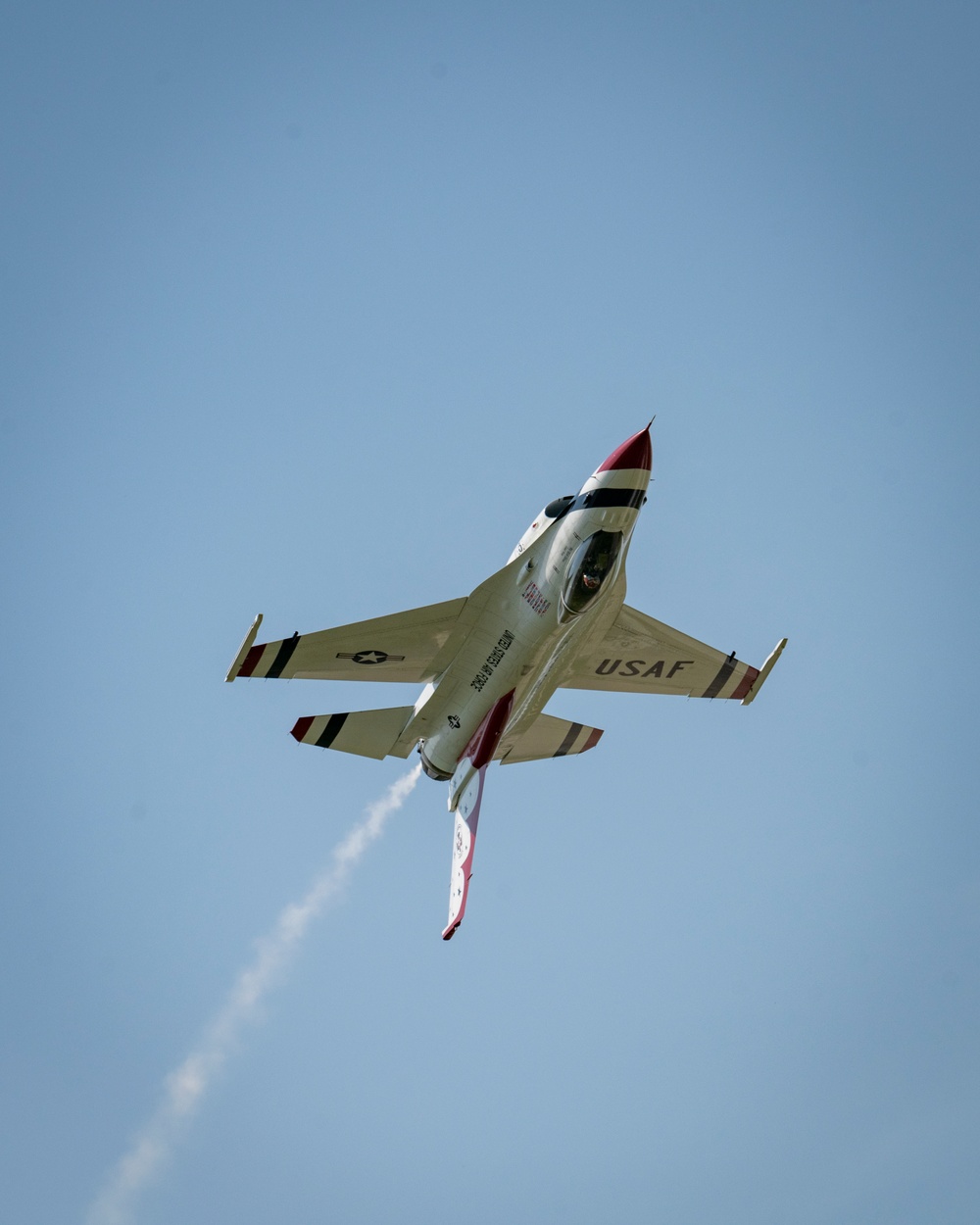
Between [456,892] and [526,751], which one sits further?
→ [526,751]

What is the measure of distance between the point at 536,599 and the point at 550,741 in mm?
6795

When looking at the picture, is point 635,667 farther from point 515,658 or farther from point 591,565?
point 591,565

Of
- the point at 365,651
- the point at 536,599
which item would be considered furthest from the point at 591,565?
the point at 365,651

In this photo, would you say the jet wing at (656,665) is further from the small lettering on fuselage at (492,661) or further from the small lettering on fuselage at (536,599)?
the small lettering on fuselage at (536,599)

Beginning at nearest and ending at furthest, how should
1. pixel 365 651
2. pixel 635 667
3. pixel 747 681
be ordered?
pixel 365 651, pixel 635 667, pixel 747 681

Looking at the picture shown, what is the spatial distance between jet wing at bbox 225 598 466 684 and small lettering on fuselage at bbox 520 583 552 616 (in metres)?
1.87

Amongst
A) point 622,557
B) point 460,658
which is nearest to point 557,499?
point 622,557

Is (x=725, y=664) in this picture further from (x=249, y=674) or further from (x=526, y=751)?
(x=249, y=674)

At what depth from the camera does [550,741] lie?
40.1 m

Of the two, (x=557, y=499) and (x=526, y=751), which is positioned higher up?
(x=557, y=499)

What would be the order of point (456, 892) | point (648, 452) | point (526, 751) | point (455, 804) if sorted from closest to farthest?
point (648, 452) < point (456, 892) < point (455, 804) < point (526, 751)

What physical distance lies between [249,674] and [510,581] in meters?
6.74

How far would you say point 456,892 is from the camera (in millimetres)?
35062

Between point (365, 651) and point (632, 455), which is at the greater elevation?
point (632, 455)
